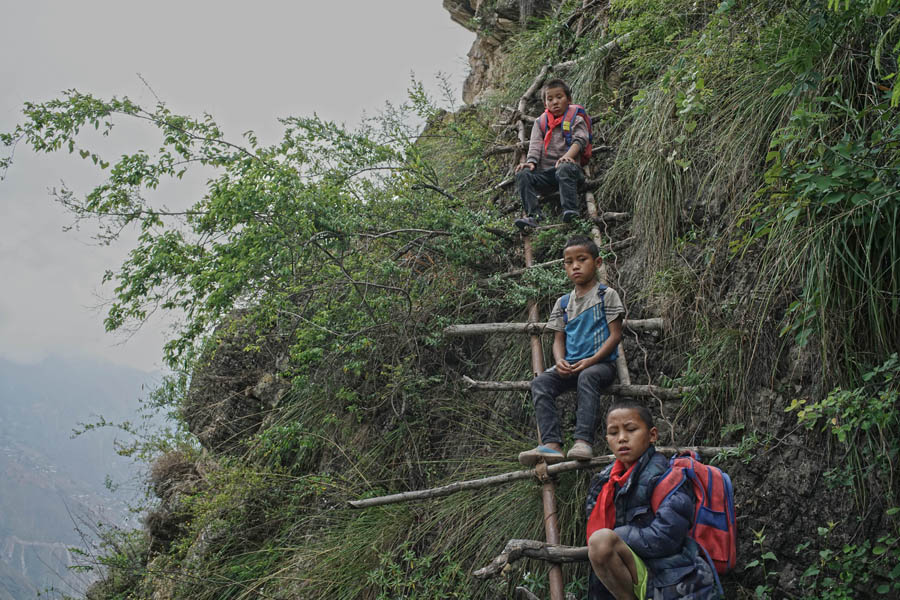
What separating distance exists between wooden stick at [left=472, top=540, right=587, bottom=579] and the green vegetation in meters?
0.47

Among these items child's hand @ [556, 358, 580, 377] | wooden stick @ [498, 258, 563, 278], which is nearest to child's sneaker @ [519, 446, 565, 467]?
child's hand @ [556, 358, 580, 377]

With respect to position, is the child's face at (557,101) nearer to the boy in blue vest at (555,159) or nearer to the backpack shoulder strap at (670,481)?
the boy in blue vest at (555,159)

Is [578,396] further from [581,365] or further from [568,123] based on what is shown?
[568,123]

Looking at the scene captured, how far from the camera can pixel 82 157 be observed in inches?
159

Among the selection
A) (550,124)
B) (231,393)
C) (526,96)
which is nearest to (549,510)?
(550,124)

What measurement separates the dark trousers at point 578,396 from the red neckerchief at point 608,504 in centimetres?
55

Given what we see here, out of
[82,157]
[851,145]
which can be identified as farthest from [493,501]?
[82,157]

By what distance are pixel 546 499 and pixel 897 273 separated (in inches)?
73.4

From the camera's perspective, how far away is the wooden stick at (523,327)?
361 centimetres

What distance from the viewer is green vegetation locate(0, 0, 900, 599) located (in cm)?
244

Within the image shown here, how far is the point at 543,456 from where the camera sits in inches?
124

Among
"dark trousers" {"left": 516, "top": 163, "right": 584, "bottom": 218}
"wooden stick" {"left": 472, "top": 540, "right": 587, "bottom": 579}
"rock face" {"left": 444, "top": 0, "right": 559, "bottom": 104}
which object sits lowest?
"wooden stick" {"left": 472, "top": 540, "right": 587, "bottom": 579}

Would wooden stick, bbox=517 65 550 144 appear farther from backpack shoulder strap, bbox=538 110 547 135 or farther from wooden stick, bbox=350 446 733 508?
wooden stick, bbox=350 446 733 508

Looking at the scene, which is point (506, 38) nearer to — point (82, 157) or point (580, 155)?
point (580, 155)
